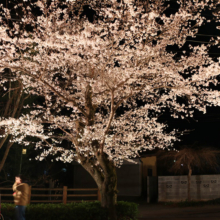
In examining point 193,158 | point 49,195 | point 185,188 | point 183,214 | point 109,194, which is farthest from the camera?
point 185,188

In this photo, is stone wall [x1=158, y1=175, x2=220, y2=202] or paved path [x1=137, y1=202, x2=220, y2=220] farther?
stone wall [x1=158, y1=175, x2=220, y2=202]


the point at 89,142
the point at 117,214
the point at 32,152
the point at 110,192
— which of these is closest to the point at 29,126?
the point at 89,142

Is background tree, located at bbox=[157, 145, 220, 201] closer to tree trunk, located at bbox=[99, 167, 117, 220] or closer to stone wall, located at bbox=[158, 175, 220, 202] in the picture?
stone wall, located at bbox=[158, 175, 220, 202]

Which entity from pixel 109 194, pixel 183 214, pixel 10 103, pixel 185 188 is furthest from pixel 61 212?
pixel 185 188

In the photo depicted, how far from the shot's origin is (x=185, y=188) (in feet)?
56.2

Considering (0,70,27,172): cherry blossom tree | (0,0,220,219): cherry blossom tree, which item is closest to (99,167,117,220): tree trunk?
(0,0,220,219): cherry blossom tree

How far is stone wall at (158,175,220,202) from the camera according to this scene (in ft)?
54.9

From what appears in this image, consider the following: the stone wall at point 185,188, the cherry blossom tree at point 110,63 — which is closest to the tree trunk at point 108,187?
the cherry blossom tree at point 110,63

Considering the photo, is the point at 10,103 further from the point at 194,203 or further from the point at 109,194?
the point at 194,203

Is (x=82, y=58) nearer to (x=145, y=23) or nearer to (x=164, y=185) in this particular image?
(x=145, y=23)

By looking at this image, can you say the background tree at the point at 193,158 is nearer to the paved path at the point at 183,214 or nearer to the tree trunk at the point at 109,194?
the paved path at the point at 183,214

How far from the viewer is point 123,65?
9.52 metres

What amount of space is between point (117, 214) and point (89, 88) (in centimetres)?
448

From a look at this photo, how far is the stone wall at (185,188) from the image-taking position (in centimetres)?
1672
